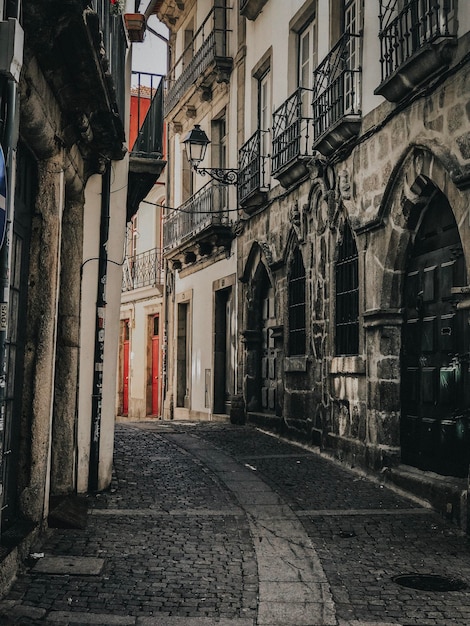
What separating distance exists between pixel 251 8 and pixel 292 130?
3945mm

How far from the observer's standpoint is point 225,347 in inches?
725

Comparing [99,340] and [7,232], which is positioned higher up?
[7,232]

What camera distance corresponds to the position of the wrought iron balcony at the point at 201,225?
1756 cm

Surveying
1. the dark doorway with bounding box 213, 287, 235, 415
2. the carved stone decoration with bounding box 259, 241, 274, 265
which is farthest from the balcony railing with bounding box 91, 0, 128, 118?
the dark doorway with bounding box 213, 287, 235, 415

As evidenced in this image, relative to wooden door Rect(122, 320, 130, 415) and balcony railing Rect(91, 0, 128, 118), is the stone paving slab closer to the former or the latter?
balcony railing Rect(91, 0, 128, 118)

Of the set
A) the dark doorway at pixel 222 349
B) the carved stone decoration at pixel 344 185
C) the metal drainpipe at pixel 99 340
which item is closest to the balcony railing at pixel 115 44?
the metal drainpipe at pixel 99 340

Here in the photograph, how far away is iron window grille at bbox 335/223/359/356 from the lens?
1077cm

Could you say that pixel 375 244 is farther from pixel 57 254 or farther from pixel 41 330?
pixel 41 330

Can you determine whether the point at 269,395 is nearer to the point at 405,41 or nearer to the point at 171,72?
the point at 405,41

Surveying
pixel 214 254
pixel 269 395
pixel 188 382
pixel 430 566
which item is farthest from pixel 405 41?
pixel 188 382

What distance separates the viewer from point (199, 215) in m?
18.9

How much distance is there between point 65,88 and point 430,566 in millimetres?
4412

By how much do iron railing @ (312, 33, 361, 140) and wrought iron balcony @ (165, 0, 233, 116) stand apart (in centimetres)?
646

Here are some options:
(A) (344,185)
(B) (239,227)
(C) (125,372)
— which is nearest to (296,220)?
(A) (344,185)
